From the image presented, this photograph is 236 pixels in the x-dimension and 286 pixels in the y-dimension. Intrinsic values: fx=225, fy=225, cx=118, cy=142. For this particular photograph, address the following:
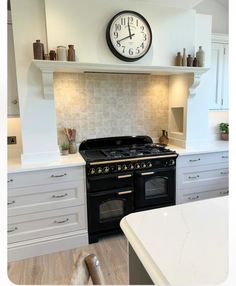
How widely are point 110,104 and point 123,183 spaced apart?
1.05 m

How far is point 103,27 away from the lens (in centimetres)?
231

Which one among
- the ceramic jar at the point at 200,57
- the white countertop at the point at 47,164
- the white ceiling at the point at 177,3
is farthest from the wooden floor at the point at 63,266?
the white ceiling at the point at 177,3

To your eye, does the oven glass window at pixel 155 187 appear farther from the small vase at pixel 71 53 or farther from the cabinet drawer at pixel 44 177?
the small vase at pixel 71 53

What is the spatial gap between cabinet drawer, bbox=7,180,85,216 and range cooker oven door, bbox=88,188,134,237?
15cm

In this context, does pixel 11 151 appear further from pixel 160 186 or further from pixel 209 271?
pixel 209 271

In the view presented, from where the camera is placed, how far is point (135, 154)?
2473 millimetres

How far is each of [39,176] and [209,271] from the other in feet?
5.72

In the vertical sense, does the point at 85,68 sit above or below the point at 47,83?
above

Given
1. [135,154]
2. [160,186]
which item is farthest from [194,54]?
[160,186]

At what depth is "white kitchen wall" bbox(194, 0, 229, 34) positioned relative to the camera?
3.19 meters

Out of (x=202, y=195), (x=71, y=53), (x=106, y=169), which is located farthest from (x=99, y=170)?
(x=202, y=195)

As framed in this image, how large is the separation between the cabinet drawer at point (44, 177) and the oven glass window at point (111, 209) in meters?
0.41

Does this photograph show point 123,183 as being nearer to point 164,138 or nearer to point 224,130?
point 164,138
